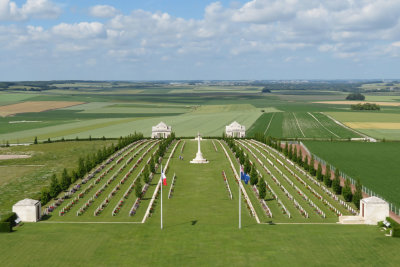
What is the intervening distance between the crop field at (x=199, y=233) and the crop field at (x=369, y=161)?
7.49 metres

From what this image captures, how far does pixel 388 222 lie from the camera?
39.6 meters

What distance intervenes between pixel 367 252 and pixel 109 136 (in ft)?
295

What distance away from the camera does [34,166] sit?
7675cm

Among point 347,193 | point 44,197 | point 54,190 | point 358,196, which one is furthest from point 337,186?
point 44,197

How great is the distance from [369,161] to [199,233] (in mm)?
47459

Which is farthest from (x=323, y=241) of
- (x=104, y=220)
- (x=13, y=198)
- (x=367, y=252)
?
(x=13, y=198)

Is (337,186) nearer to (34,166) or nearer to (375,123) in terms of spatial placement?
(34,166)

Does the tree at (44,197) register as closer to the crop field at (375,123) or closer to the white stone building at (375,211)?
the white stone building at (375,211)

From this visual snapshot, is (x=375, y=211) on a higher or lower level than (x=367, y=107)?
lower

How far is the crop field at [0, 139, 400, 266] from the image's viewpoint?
32344 millimetres

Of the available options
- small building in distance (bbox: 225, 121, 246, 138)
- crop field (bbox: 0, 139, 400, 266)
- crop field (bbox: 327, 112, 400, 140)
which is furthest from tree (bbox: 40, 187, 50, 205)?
crop field (bbox: 327, 112, 400, 140)

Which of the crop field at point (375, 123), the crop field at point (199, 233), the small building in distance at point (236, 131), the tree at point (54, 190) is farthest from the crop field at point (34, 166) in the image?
the crop field at point (375, 123)

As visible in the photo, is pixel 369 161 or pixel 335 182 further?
pixel 369 161

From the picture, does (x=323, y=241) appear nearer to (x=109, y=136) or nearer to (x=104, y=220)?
(x=104, y=220)
